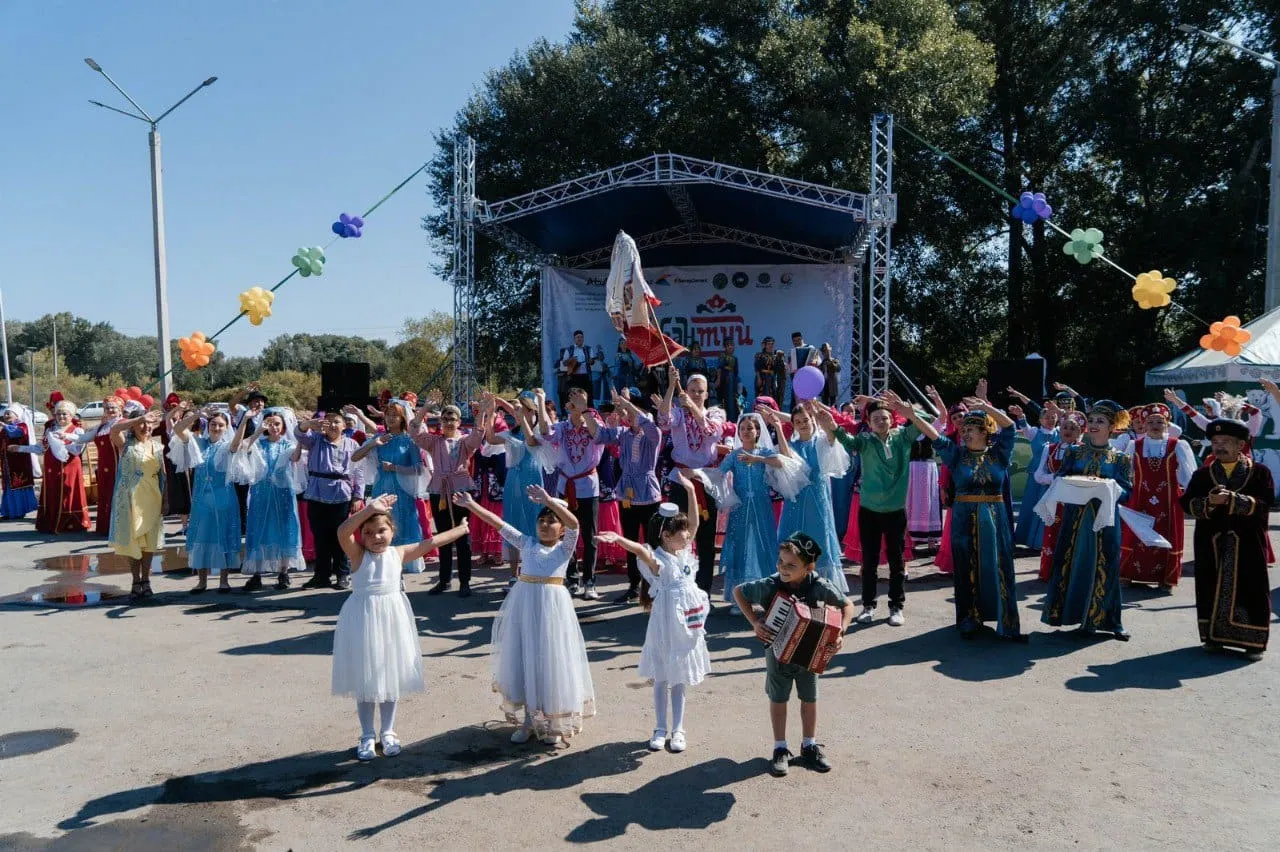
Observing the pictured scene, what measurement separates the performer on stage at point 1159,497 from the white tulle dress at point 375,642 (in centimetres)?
737

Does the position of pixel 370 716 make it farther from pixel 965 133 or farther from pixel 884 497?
pixel 965 133

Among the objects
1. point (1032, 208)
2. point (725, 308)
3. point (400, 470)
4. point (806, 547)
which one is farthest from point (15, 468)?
point (1032, 208)

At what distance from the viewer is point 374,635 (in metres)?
4.98

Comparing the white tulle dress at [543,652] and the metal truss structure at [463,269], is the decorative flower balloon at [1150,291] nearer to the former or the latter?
the white tulle dress at [543,652]

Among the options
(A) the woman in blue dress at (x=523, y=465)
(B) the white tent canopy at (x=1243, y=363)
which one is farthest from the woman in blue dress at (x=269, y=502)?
(B) the white tent canopy at (x=1243, y=363)

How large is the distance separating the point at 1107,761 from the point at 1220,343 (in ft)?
32.0

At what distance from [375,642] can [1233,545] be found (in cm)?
621

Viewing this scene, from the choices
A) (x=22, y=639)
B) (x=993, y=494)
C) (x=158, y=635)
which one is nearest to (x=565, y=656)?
(x=993, y=494)

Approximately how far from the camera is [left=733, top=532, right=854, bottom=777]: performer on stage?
15.5ft

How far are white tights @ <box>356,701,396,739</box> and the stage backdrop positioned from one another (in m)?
15.1

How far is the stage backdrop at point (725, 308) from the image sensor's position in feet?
66.5

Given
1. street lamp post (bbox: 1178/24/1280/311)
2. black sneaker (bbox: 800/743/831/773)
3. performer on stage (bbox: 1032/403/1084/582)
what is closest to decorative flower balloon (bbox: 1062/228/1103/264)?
performer on stage (bbox: 1032/403/1084/582)

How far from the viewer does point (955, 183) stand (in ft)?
85.4

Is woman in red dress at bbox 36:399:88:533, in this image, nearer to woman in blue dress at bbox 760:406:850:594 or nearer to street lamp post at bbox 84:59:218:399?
street lamp post at bbox 84:59:218:399
